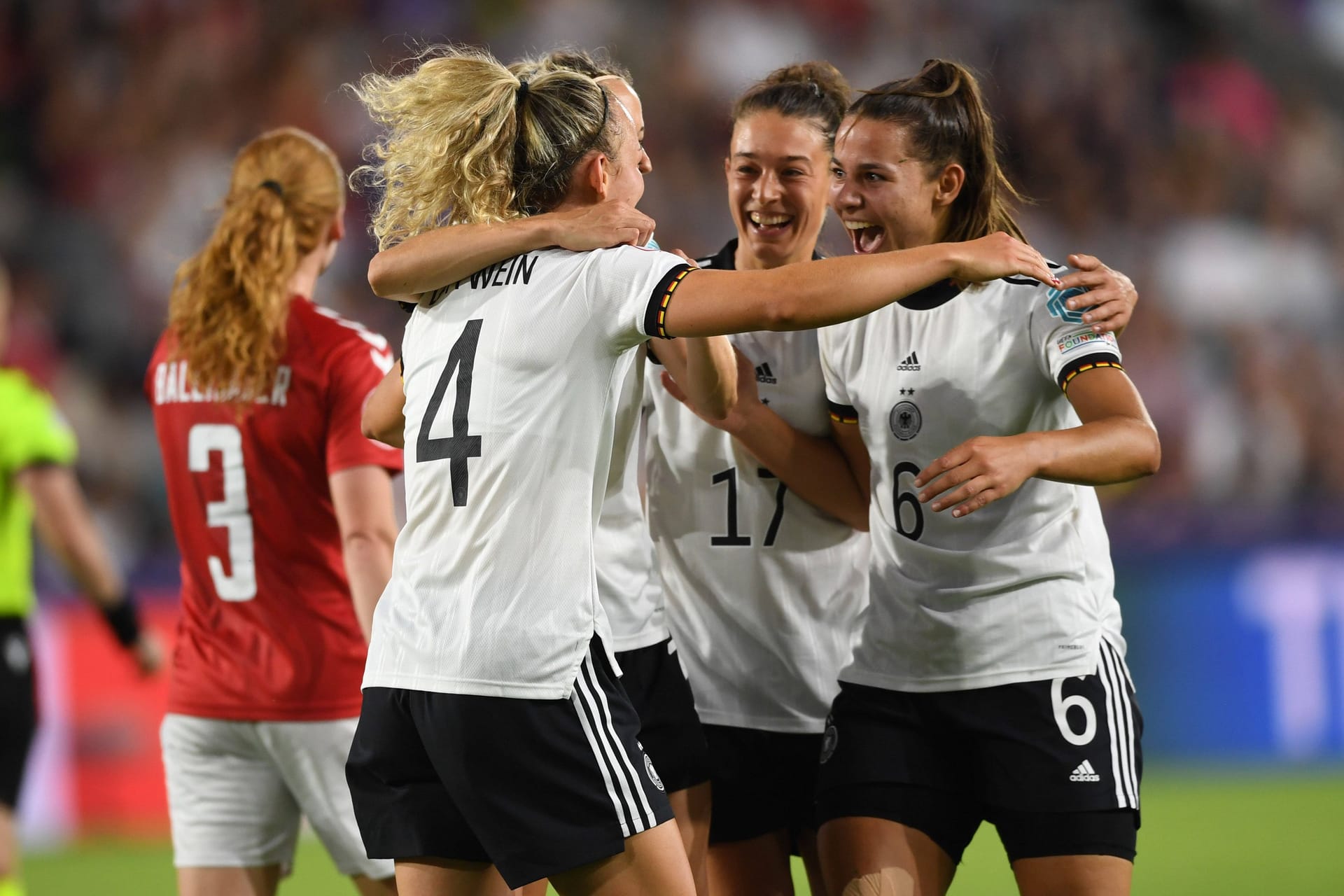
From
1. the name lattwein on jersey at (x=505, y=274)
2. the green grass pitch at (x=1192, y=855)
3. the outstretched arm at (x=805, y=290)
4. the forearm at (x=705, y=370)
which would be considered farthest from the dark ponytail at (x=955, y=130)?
the green grass pitch at (x=1192, y=855)

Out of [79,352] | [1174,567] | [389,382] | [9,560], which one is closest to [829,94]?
[389,382]

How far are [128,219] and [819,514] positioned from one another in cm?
860

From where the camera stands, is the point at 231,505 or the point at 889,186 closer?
the point at 889,186

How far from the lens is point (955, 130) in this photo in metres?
3.66

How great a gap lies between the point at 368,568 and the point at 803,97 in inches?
65.7

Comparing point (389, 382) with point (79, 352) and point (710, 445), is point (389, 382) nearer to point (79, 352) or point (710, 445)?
point (710, 445)

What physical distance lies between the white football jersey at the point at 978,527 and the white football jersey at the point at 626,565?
1.82 ft

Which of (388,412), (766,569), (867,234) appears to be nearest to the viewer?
(388,412)

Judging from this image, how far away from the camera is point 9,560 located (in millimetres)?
5453

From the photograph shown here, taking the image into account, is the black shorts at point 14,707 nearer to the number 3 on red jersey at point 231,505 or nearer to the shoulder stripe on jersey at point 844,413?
the number 3 on red jersey at point 231,505

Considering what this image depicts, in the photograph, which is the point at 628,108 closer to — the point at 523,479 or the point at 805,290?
the point at 805,290

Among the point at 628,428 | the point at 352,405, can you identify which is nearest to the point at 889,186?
the point at 628,428

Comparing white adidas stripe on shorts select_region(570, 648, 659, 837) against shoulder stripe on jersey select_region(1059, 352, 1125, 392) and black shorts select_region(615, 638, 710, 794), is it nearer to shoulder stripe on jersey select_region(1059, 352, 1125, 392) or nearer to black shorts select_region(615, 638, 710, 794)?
black shorts select_region(615, 638, 710, 794)

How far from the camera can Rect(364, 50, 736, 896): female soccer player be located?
9.64 feet
